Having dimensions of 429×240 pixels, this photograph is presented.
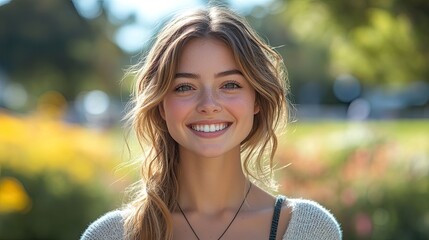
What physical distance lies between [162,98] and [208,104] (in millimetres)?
186

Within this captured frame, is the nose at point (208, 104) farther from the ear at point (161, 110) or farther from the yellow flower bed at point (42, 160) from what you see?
the yellow flower bed at point (42, 160)

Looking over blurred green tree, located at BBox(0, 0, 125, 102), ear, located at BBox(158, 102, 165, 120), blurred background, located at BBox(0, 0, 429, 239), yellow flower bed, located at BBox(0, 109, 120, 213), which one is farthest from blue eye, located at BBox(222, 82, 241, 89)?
blurred green tree, located at BBox(0, 0, 125, 102)

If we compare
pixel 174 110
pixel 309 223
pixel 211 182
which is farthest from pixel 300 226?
pixel 174 110

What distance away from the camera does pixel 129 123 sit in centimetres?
370

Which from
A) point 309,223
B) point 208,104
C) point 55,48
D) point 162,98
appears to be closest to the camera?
point 208,104

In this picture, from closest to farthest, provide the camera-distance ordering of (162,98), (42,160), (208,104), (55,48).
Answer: (208,104) < (162,98) < (42,160) < (55,48)

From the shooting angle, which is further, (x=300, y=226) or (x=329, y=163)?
(x=329, y=163)

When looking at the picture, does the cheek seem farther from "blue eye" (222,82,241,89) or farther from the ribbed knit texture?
the ribbed knit texture

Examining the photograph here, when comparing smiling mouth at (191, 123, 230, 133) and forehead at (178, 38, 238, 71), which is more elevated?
forehead at (178, 38, 238, 71)

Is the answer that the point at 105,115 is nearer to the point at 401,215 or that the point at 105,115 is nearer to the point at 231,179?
the point at 401,215

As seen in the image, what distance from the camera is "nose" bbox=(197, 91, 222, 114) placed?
3146 mm

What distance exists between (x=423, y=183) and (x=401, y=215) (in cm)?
41

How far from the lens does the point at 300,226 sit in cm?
332

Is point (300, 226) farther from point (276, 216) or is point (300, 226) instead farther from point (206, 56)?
point (206, 56)
